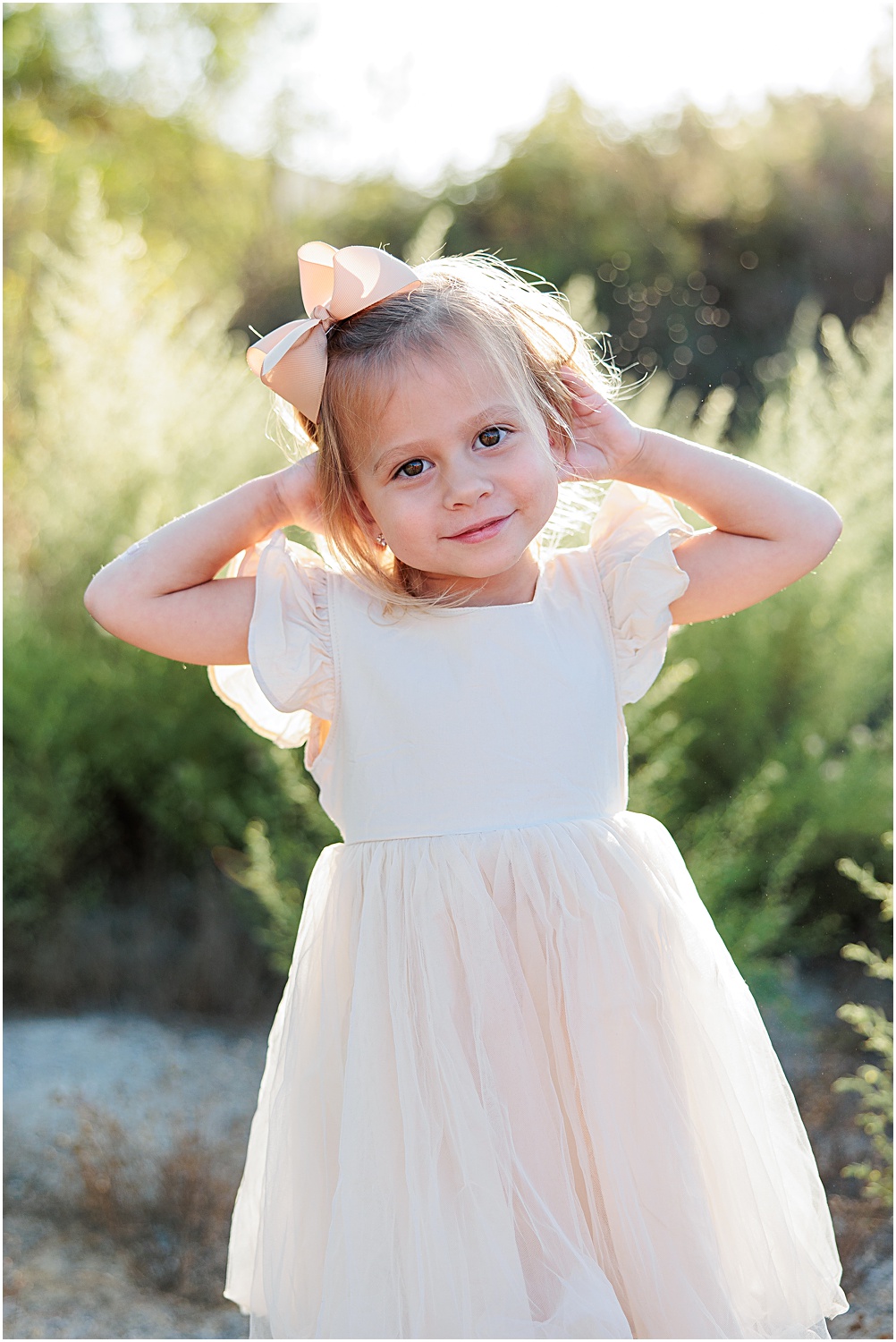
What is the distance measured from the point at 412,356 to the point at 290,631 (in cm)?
31

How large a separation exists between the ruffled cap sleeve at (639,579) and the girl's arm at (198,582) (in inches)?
13.3

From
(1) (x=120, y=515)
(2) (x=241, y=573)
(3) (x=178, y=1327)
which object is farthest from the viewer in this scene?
(1) (x=120, y=515)

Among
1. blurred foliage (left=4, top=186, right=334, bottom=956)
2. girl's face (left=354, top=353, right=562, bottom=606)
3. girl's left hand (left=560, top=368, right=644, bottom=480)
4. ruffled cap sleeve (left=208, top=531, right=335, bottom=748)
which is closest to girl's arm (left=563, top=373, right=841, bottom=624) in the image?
girl's left hand (left=560, top=368, right=644, bottom=480)

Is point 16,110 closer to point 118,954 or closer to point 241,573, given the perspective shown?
point 118,954

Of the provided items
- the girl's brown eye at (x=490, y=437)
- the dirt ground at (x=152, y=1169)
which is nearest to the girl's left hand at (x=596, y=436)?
the girl's brown eye at (x=490, y=437)

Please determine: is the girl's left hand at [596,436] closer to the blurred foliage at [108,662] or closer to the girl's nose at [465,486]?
the girl's nose at [465,486]

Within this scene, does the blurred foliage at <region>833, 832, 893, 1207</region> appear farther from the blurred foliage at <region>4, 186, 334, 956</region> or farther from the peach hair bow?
the blurred foliage at <region>4, 186, 334, 956</region>

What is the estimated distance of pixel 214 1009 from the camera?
3.09 m

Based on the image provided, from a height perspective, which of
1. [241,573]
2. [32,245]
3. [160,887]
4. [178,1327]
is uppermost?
[32,245]

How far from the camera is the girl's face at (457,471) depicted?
1.20 m

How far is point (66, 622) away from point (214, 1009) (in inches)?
48.7

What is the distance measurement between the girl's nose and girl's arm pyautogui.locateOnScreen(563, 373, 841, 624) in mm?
188

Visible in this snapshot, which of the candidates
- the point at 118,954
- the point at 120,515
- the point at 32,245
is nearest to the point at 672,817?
the point at 118,954

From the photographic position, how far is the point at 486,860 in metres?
1.23
